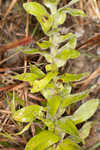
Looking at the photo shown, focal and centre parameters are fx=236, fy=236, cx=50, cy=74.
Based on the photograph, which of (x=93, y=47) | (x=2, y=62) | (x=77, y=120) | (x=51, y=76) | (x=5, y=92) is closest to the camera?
(x=51, y=76)

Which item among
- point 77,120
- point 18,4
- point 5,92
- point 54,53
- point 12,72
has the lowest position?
point 77,120

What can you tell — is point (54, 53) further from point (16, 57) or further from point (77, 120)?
point (16, 57)

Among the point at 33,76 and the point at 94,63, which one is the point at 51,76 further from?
Result: the point at 94,63

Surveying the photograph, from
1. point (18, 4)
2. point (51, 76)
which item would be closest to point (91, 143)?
point (51, 76)

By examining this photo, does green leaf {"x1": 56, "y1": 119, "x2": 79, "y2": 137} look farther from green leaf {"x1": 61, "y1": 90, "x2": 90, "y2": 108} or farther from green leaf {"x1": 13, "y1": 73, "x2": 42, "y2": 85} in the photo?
green leaf {"x1": 13, "y1": 73, "x2": 42, "y2": 85}

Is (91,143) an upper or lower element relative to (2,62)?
lower

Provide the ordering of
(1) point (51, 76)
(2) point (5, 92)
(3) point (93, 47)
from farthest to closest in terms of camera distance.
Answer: (3) point (93, 47) < (2) point (5, 92) < (1) point (51, 76)

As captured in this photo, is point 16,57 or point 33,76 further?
Answer: point 16,57
